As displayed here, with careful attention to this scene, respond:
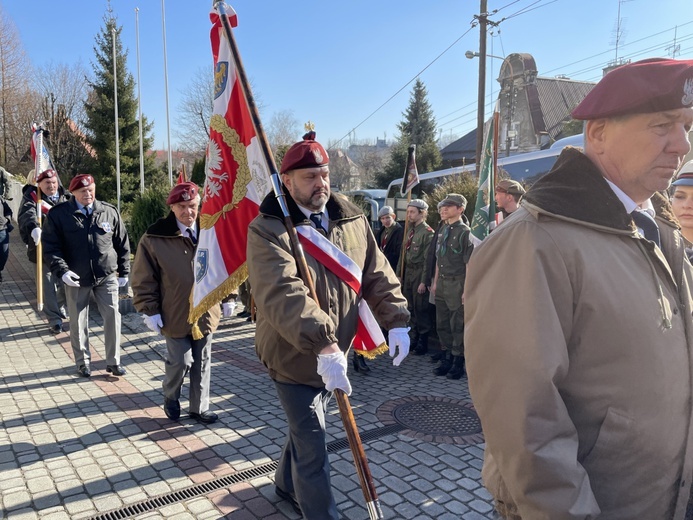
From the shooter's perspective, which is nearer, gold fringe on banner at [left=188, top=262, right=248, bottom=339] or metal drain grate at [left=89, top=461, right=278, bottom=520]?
metal drain grate at [left=89, top=461, right=278, bottom=520]

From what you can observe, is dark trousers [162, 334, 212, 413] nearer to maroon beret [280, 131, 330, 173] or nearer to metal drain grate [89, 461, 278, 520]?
metal drain grate [89, 461, 278, 520]

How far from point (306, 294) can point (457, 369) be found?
4.00m

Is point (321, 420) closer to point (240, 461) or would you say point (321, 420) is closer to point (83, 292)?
point (240, 461)

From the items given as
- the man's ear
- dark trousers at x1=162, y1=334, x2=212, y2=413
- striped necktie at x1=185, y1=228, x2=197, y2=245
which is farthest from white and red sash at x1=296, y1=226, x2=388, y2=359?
dark trousers at x1=162, y1=334, x2=212, y2=413

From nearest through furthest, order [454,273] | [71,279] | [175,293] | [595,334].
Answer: [595,334] → [175,293] → [71,279] → [454,273]

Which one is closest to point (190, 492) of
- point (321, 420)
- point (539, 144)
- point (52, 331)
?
point (321, 420)

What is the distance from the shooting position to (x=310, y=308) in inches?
103

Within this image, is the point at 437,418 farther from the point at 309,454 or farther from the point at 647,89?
the point at 647,89

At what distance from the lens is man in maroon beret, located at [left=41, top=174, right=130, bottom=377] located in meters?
5.84

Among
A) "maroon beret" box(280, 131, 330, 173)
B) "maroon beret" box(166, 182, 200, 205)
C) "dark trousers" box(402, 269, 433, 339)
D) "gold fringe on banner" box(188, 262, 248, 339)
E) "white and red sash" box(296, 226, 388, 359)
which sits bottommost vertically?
"dark trousers" box(402, 269, 433, 339)

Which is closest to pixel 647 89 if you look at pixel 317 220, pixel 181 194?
pixel 317 220

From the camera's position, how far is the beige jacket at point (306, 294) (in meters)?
2.61

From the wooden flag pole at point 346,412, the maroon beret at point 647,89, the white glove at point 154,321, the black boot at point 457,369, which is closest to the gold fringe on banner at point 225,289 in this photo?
the white glove at point 154,321

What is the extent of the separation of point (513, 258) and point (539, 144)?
3344cm
